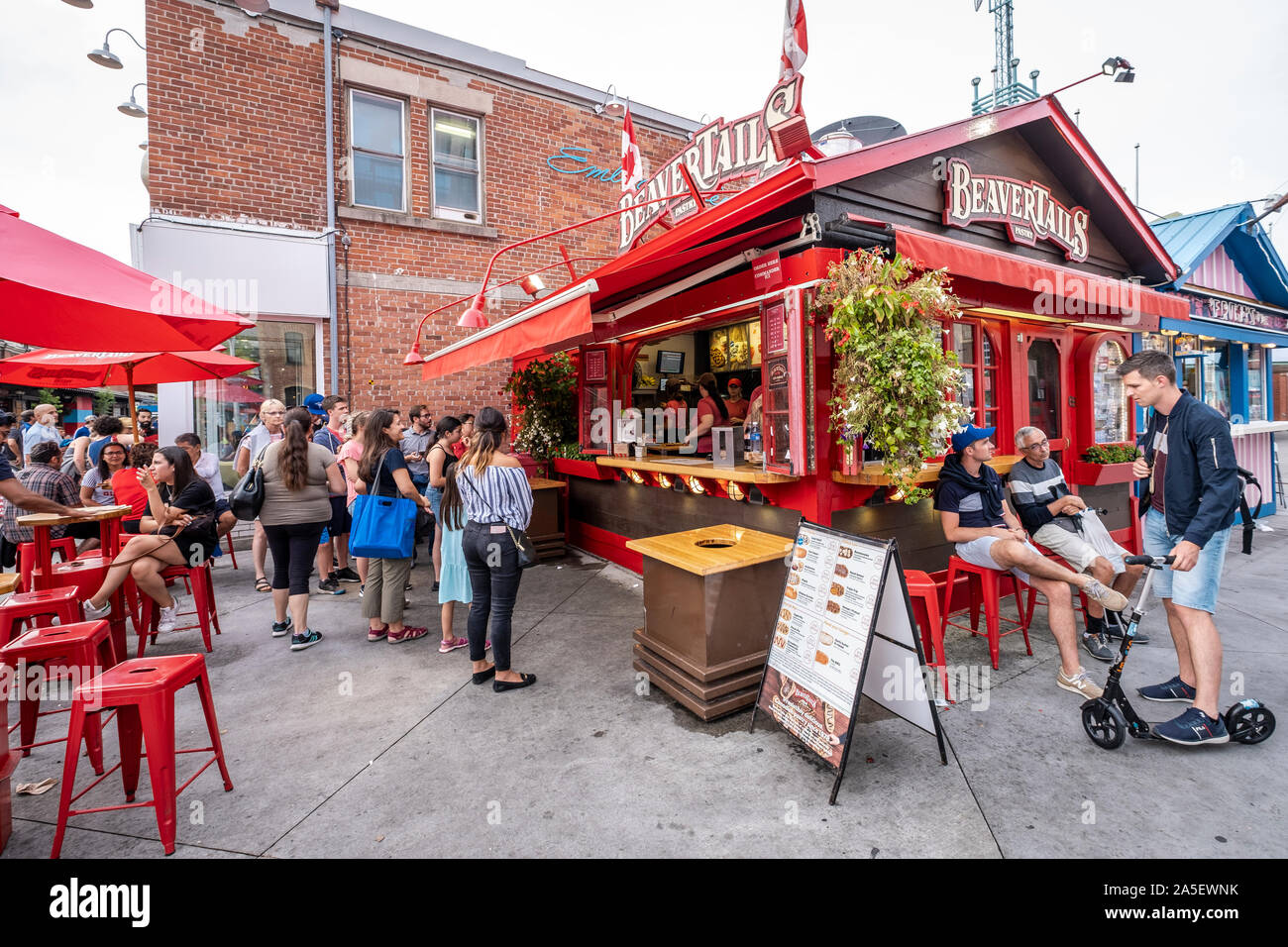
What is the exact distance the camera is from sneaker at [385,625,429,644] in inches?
Result: 198

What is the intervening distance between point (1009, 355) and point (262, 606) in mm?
8024

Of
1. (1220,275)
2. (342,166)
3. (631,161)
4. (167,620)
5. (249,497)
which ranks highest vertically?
(342,166)

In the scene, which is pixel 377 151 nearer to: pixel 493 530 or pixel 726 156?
pixel 726 156

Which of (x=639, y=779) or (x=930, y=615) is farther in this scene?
(x=930, y=615)

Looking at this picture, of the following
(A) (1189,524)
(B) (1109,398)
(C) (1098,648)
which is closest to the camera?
(A) (1189,524)

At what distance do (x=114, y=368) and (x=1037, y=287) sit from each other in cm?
998

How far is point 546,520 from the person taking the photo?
7.92 metres

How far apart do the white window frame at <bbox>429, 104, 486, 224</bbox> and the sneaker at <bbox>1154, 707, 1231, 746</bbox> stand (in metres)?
10.2

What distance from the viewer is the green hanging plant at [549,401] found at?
8.41m

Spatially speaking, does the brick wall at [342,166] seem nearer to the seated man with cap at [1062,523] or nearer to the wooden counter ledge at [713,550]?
the wooden counter ledge at [713,550]

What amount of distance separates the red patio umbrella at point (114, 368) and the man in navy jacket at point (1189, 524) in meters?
8.36

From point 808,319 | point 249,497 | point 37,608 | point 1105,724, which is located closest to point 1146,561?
point 1105,724

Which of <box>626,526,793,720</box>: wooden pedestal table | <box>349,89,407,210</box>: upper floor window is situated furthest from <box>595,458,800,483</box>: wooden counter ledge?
<box>349,89,407,210</box>: upper floor window

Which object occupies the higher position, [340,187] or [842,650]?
[340,187]
